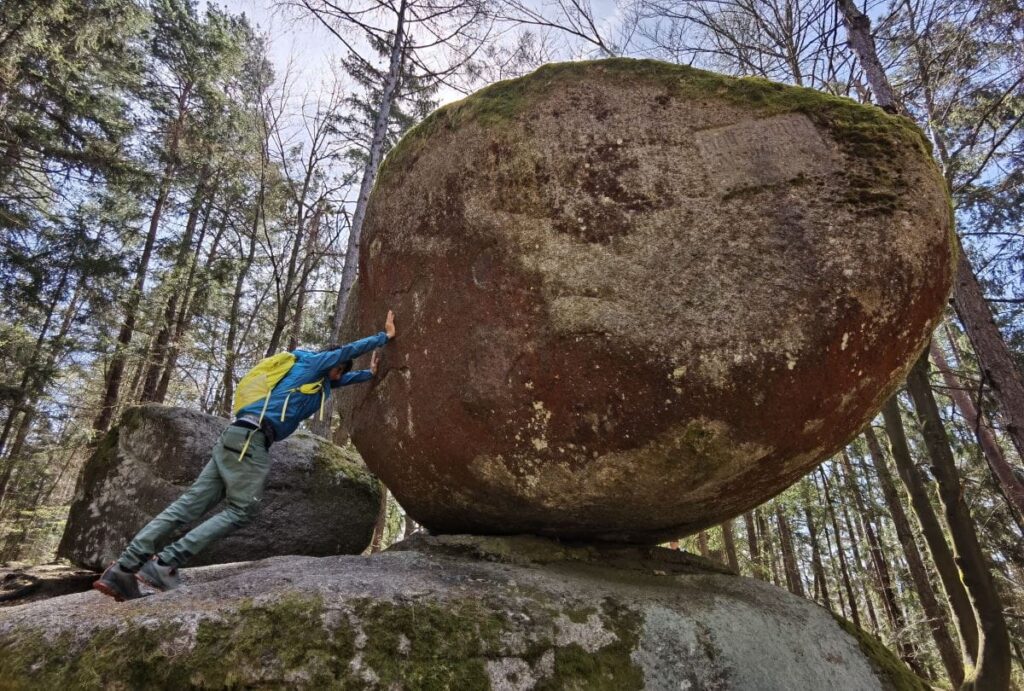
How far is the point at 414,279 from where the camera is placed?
431 cm

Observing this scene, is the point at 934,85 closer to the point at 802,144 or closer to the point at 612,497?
the point at 802,144

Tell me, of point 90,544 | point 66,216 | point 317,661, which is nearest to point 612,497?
point 317,661

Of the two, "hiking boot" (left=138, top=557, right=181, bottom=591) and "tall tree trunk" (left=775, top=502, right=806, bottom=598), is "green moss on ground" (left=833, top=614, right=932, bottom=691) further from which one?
"tall tree trunk" (left=775, top=502, right=806, bottom=598)

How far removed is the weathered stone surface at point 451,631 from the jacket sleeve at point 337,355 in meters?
1.28

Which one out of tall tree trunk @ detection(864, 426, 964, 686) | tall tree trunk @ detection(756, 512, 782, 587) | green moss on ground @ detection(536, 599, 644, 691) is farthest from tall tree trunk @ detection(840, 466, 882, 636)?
green moss on ground @ detection(536, 599, 644, 691)

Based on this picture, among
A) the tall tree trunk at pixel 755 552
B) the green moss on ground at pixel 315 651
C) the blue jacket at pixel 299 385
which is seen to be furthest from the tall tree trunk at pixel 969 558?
the tall tree trunk at pixel 755 552

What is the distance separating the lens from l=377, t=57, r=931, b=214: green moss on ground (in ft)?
11.2

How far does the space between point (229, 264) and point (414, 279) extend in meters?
10.9

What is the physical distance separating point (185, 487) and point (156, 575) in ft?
7.22

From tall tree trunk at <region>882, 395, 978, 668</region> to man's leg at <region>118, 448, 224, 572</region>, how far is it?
6688 millimetres

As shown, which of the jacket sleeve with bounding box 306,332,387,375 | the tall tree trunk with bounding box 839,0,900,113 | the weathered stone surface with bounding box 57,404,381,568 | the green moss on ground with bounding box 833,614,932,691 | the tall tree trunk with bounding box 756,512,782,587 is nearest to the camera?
the green moss on ground with bounding box 833,614,932,691

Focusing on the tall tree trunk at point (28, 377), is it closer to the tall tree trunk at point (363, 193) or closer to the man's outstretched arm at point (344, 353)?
the tall tree trunk at point (363, 193)

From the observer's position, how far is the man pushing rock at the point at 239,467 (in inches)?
125

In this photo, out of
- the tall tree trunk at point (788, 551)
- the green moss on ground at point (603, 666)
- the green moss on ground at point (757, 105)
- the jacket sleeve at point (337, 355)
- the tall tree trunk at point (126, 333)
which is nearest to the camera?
the green moss on ground at point (603, 666)
